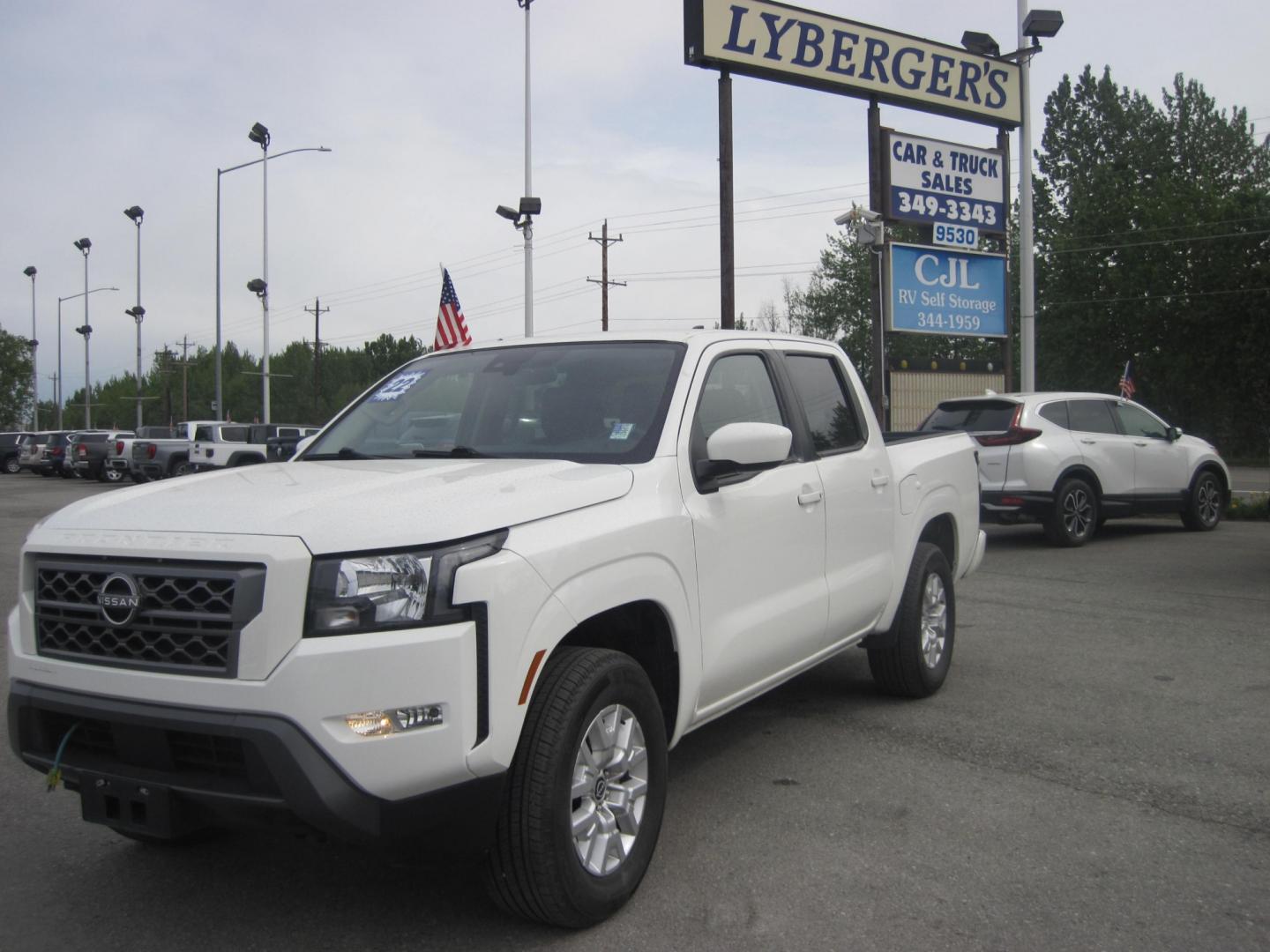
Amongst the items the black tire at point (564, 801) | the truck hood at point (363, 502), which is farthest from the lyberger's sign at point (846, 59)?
the black tire at point (564, 801)

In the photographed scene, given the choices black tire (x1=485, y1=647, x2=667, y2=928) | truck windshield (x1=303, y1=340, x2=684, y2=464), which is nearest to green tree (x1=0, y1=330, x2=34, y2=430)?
truck windshield (x1=303, y1=340, x2=684, y2=464)

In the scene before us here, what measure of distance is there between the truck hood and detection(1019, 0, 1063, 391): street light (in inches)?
644

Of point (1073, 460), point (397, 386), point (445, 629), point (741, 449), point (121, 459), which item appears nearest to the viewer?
point (445, 629)

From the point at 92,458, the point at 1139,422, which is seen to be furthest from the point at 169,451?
the point at 1139,422

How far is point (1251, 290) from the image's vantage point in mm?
44406

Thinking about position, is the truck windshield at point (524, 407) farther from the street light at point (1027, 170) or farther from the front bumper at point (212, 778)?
→ the street light at point (1027, 170)

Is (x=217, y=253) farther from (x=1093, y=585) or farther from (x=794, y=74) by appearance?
(x=1093, y=585)

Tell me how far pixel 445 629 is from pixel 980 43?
65.7ft

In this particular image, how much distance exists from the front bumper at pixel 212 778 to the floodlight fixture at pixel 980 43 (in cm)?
2004

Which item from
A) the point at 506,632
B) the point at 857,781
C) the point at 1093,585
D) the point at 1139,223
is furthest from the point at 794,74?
the point at 1139,223

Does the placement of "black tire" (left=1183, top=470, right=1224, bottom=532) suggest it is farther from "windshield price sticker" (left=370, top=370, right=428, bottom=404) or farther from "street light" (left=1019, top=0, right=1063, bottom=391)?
"windshield price sticker" (left=370, top=370, right=428, bottom=404)

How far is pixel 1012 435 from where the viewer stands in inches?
484

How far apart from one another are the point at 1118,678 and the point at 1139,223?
49.8m

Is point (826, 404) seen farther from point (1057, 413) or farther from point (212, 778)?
point (1057, 413)
